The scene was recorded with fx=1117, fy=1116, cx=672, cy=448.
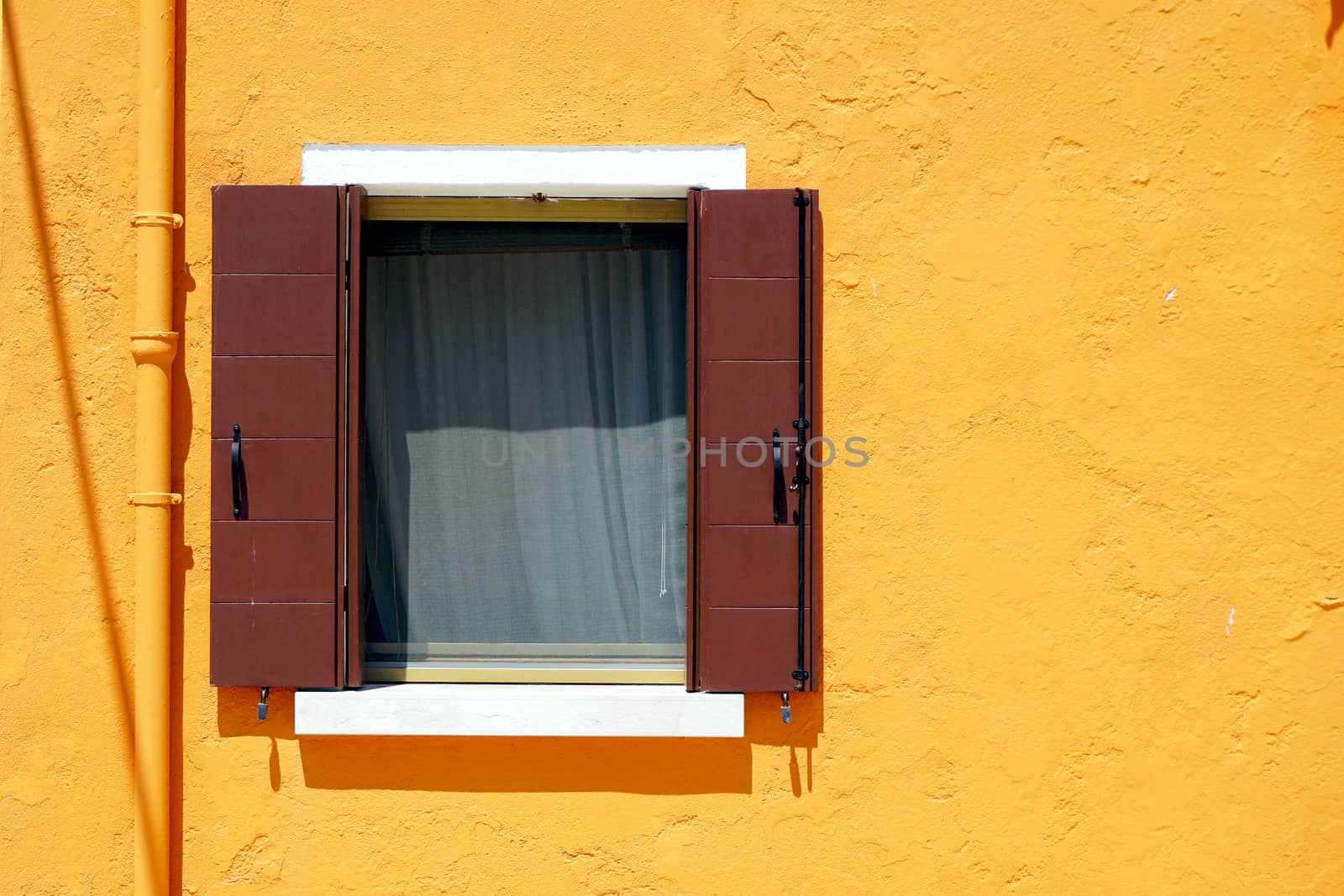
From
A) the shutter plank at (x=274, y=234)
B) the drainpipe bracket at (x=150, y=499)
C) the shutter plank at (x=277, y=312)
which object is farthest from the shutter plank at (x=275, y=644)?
the shutter plank at (x=274, y=234)

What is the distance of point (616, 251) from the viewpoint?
3178 mm

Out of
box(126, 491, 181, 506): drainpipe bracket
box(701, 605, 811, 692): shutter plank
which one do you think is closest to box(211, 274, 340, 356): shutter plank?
box(126, 491, 181, 506): drainpipe bracket

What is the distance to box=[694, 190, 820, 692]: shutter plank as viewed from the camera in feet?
9.77

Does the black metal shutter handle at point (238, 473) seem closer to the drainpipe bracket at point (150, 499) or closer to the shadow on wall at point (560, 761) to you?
the drainpipe bracket at point (150, 499)

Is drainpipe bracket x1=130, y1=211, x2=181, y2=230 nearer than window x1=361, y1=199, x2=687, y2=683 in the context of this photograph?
Yes

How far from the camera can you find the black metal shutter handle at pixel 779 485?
9.76 ft

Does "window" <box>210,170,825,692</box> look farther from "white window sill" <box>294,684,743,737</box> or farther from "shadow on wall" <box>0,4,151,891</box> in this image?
"shadow on wall" <box>0,4,151,891</box>

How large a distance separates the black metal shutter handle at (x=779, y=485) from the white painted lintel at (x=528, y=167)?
697mm

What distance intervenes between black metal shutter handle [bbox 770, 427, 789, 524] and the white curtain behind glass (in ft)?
1.06

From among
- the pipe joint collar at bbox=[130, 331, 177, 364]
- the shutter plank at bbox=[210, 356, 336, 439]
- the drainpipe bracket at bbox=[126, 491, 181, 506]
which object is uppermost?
the pipe joint collar at bbox=[130, 331, 177, 364]

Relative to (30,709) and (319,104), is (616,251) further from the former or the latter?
(30,709)

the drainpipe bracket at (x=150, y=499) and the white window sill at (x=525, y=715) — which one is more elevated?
the drainpipe bracket at (x=150, y=499)

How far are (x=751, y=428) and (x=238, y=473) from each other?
137 cm

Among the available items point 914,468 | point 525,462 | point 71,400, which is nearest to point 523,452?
point 525,462
